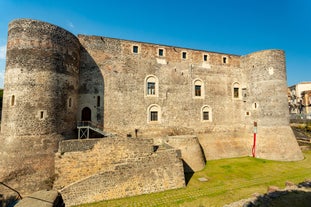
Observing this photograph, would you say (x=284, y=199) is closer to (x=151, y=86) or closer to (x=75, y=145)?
(x=75, y=145)

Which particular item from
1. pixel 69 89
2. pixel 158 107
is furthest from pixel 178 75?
pixel 69 89

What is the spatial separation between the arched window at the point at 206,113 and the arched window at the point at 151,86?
20.2 feet

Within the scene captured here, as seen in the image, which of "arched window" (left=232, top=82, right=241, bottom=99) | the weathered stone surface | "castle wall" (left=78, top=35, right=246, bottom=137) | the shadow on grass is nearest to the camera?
the shadow on grass

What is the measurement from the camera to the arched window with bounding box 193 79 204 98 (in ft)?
64.1

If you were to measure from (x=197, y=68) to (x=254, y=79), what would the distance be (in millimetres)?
7258

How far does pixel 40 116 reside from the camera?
1146 centimetres

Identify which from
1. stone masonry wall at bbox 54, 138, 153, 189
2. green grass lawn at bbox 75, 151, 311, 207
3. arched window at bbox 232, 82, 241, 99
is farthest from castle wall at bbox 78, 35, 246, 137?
green grass lawn at bbox 75, 151, 311, 207

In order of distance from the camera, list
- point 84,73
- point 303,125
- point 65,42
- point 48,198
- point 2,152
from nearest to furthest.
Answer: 1. point 48,198
2. point 2,152
3. point 65,42
4. point 84,73
5. point 303,125

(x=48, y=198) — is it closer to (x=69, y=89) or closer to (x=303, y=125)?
(x=69, y=89)

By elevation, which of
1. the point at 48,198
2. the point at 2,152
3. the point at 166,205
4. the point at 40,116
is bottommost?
the point at 166,205

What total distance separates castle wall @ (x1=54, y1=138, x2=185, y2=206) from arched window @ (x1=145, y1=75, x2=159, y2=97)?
22.0 ft

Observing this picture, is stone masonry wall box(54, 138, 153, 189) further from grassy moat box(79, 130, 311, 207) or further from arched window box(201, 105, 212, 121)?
arched window box(201, 105, 212, 121)

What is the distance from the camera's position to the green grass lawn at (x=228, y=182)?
9.94 metres

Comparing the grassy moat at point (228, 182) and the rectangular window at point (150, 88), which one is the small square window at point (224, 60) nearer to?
the rectangular window at point (150, 88)
